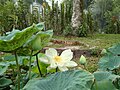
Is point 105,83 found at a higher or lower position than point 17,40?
lower

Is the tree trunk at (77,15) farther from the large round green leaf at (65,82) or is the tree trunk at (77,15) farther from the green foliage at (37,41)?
the large round green leaf at (65,82)

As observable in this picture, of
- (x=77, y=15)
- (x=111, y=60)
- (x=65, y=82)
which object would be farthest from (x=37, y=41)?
(x=77, y=15)

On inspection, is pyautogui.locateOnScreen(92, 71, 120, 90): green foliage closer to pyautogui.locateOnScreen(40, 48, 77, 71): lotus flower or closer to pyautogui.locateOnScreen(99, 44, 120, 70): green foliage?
pyautogui.locateOnScreen(40, 48, 77, 71): lotus flower

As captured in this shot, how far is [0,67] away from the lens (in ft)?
4.95

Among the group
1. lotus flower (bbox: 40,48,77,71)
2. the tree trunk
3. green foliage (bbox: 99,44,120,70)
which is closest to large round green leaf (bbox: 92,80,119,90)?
lotus flower (bbox: 40,48,77,71)

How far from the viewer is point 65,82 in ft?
3.29

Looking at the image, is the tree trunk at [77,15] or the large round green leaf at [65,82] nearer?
the large round green leaf at [65,82]

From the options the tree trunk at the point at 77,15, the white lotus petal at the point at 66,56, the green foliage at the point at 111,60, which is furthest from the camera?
the tree trunk at the point at 77,15

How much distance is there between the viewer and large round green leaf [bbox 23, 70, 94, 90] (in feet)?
3.23

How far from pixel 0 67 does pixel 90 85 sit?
57 cm

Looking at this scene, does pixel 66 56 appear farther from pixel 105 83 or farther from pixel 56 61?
pixel 105 83

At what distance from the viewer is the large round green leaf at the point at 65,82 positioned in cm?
99

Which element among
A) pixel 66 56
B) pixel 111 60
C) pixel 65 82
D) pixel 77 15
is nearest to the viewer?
pixel 65 82

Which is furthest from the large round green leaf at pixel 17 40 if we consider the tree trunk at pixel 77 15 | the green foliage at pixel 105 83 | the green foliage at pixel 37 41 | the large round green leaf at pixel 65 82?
the tree trunk at pixel 77 15
